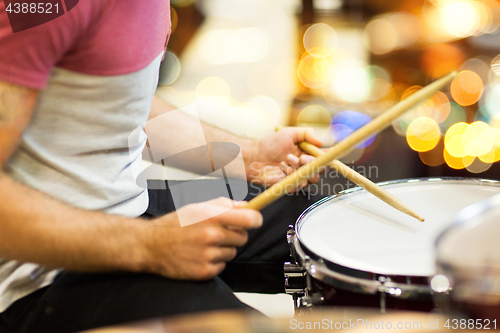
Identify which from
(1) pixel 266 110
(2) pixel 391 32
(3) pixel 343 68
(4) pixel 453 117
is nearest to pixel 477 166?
(4) pixel 453 117

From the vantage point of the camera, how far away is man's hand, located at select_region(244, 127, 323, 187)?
30.2 inches

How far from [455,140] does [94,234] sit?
215 centimetres

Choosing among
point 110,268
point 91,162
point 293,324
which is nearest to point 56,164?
point 91,162

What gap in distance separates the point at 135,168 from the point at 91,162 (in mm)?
99

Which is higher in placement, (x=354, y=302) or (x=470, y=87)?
(x=470, y=87)

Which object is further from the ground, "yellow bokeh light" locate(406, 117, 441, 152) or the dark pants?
the dark pants

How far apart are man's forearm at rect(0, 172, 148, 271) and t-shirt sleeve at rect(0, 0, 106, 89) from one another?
0.13 m

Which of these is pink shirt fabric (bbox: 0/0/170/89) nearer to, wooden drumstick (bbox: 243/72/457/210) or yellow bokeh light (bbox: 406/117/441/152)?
wooden drumstick (bbox: 243/72/457/210)

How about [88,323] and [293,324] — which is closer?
[293,324]

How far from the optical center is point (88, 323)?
45 cm

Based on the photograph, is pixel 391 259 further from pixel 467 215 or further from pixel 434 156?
pixel 434 156

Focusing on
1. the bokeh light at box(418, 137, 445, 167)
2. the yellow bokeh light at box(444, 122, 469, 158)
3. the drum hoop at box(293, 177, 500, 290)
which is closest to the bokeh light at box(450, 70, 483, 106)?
the yellow bokeh light at box(444, 122, 469, 158)

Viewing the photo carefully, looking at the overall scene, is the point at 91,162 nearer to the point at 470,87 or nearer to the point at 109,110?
the point at 109,110

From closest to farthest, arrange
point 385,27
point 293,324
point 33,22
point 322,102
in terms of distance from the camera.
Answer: point 293,324, point 33,22, point 385,27, point 322,102
